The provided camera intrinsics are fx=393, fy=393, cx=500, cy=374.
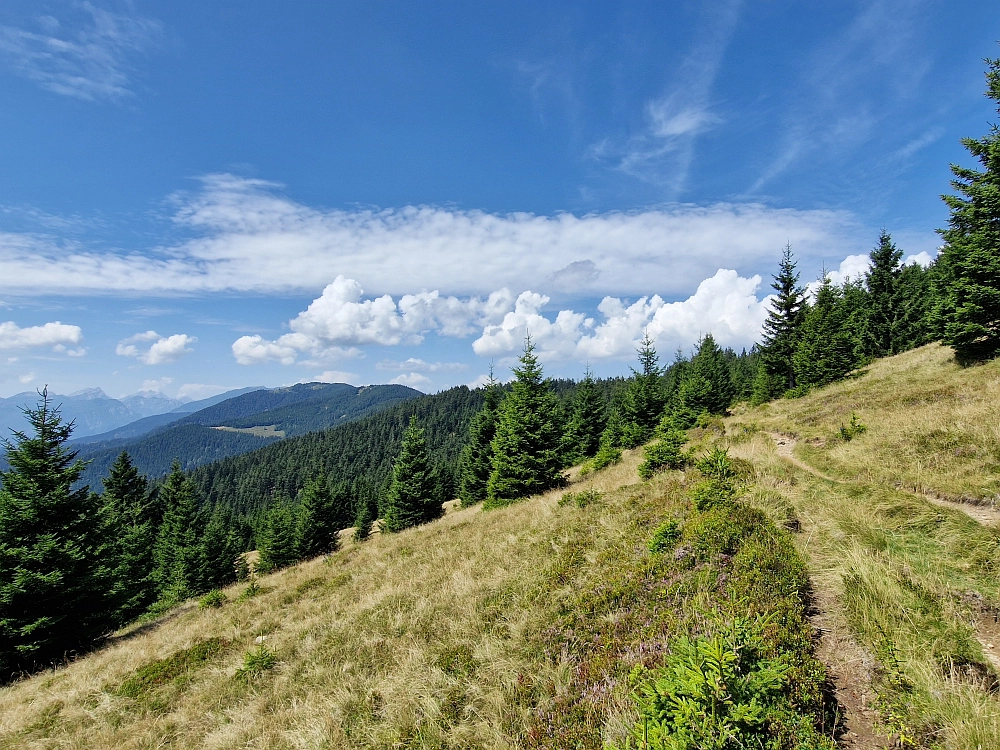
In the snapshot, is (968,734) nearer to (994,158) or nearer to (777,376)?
(994,158)

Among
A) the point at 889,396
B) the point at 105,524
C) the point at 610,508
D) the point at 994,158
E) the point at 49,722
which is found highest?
the point at 994,158

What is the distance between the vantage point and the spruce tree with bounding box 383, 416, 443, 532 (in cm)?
3284

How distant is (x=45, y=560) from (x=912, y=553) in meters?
24.9

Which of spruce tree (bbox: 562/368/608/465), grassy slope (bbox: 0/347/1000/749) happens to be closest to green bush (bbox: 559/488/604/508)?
grassy slope (bbox: 0/347/1000/749)

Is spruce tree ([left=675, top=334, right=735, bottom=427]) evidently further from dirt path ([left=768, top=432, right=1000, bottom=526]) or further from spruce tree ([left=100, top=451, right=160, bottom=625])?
spruce tree ([left=100, top=451, right=160, bottom=625])

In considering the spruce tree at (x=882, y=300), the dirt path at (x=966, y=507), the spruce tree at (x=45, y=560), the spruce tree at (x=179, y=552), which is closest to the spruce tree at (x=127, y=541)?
the spruce tree at (x=45, y=560)

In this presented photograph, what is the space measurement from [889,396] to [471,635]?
19475 millimetres

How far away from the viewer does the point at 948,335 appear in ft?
61.6

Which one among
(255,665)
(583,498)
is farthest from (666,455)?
(255,665)

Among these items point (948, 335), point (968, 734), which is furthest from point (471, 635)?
point (948, 335)

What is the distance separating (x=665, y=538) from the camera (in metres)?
7.41

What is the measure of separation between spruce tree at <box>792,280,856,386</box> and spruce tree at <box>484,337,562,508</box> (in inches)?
873

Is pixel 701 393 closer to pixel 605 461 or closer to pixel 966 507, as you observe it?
pixel 605 461

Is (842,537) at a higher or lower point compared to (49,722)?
higher
